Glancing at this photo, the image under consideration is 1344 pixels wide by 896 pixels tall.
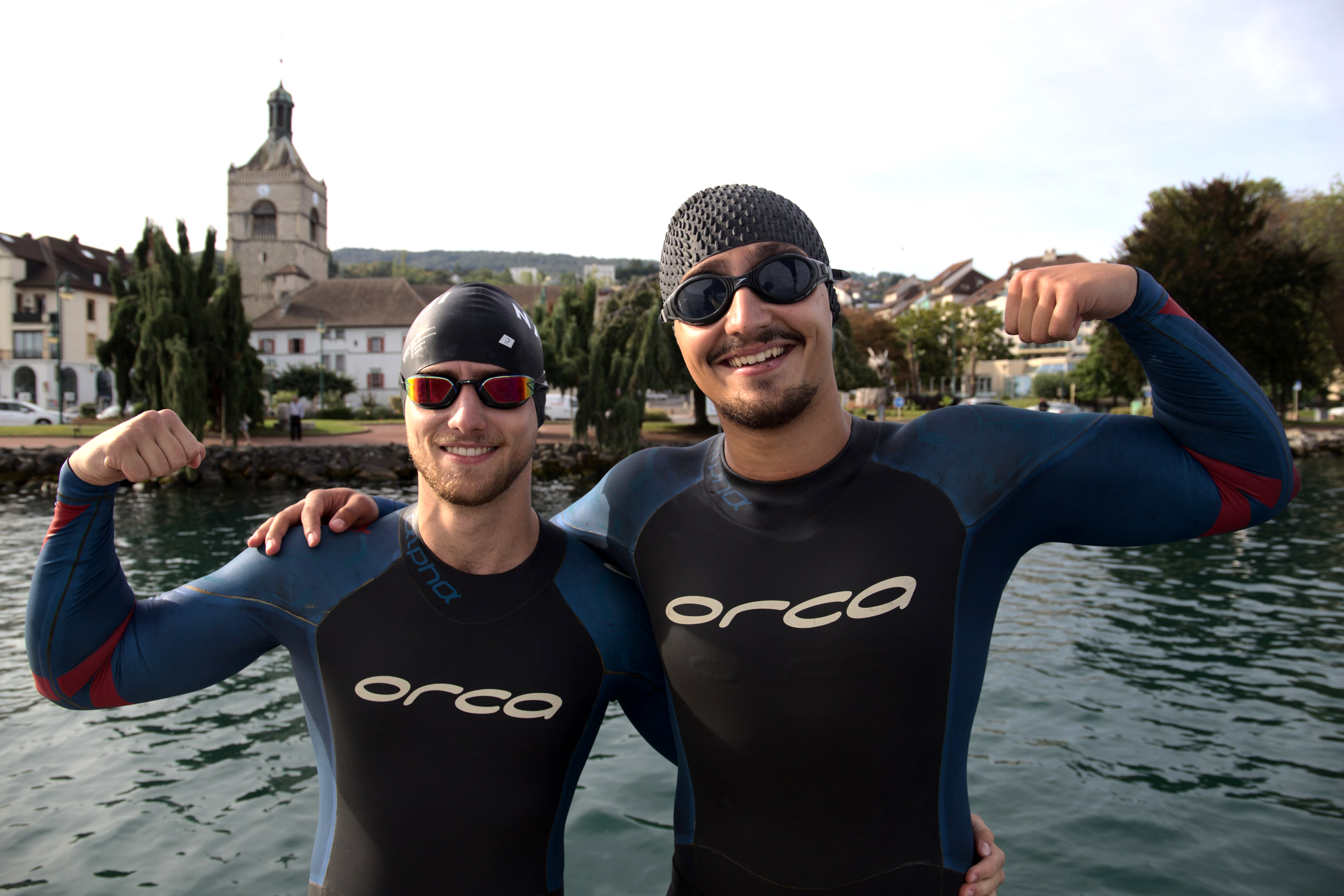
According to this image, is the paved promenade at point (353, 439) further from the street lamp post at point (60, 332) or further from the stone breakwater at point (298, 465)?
the street lamp post at point (60, 332)

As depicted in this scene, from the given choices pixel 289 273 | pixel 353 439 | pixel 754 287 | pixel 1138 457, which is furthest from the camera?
pixel 289 273

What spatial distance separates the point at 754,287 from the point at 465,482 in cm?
93

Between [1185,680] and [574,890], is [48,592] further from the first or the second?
[1185,680]

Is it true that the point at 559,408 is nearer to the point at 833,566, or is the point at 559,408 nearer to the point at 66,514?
the point at 66,514

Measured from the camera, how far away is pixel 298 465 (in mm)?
24562

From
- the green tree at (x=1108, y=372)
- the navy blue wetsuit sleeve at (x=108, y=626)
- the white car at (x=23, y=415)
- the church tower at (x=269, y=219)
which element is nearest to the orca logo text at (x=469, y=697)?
the navy blue wetsuit sleeve at (x=108, y=626)

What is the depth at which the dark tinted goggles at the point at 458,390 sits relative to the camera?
2309mm

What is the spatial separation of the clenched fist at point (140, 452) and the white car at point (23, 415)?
129 ft

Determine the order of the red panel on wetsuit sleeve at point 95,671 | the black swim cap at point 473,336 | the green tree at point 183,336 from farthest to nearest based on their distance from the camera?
the green tree at point 183,336
the black swim cap at point 473,336
the red panel on wetsuit sleeve at point 95,671

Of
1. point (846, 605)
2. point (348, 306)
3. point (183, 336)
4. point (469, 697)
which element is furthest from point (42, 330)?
point (846, 605)

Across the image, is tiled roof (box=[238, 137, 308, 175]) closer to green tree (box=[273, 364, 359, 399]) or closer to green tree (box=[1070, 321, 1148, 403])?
green tree (box=[273, 364, 359, 399])

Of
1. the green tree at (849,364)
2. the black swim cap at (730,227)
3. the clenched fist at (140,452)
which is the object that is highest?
the green tree at (849,364)

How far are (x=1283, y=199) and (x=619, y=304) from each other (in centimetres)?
3864

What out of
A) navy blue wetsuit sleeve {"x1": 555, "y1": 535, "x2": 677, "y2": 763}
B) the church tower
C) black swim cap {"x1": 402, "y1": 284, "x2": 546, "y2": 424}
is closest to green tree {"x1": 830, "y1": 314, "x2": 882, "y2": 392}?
black swim cap {"x1": 402, "y1": 284, "x2": 546, "y2": 424}
